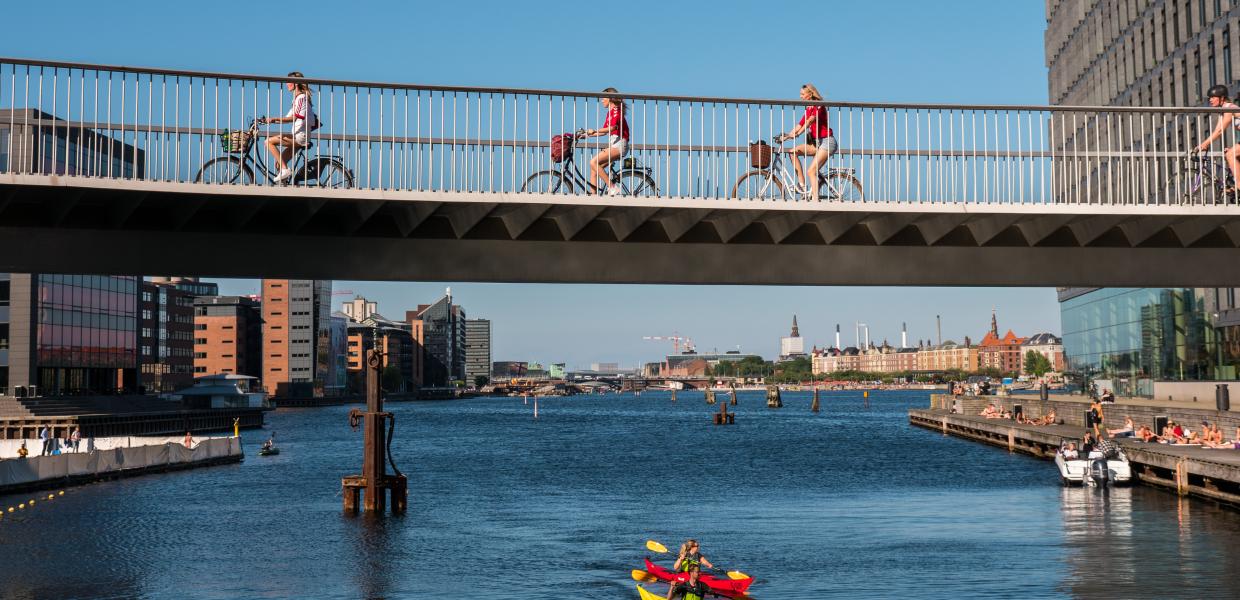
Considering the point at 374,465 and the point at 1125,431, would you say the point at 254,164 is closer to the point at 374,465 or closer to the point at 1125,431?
the point at 374,465

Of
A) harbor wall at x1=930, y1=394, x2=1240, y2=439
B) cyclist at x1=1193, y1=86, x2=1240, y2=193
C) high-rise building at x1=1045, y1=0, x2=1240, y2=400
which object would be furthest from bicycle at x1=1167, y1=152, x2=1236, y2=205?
high-rise building at x1=1045, y1=0, x2=1240, y2=400

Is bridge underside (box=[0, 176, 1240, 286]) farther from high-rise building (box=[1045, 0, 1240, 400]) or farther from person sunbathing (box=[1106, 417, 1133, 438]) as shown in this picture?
person sunbathing (box=[1106, 417, 1133, 438])

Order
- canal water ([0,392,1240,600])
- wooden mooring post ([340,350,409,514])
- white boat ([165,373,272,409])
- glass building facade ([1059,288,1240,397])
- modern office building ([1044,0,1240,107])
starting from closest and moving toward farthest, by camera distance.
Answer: canal water ([0,392,1240,600])
wooden mooring post ([340,350,409,514])
modern office building ([1044,0,1240,107])
glass building facade ([1059,288,1240,397])
white boat ([165,373,272,409])

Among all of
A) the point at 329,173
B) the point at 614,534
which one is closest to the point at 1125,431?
the point at 614,534

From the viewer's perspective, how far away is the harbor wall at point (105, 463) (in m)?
53.5

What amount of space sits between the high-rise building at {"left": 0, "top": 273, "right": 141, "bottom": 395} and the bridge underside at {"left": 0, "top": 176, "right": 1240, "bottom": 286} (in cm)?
8088

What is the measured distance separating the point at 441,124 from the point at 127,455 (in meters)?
45.9

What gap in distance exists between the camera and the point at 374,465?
45406 mm

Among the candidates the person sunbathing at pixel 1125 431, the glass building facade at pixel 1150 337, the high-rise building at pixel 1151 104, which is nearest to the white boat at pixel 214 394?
the glass building facade at pixel 1150 337

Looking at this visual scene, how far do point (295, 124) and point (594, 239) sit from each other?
257 inches

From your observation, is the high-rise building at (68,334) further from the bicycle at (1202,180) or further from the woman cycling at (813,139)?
the bicycle at (1202,180)

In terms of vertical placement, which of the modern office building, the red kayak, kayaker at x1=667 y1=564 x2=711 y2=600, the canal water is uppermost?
the modern office building

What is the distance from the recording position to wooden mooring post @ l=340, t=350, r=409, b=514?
143ft

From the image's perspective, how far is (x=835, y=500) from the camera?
2132 inches
